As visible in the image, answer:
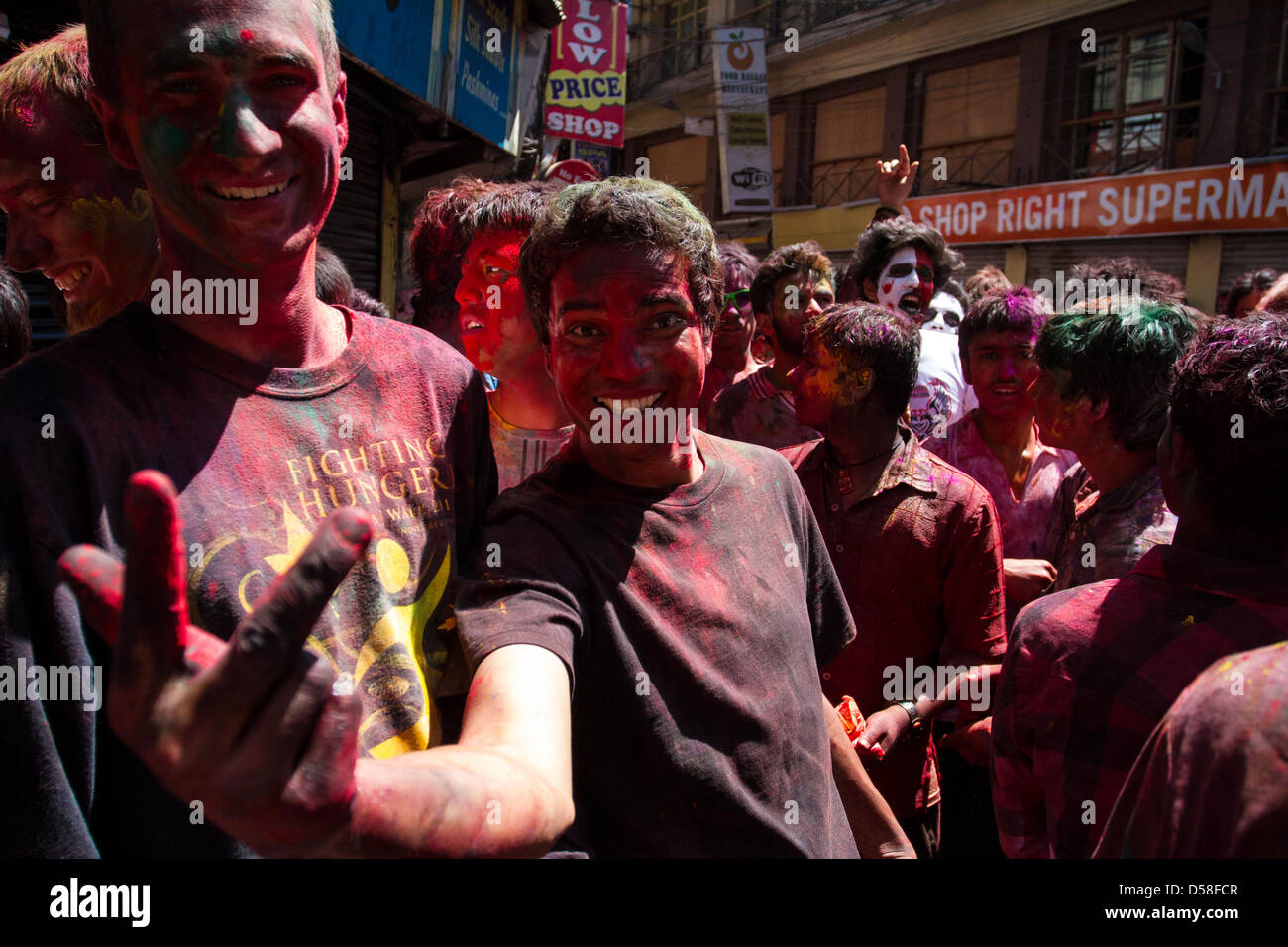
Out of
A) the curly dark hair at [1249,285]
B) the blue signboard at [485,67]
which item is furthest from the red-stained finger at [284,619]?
the blue signboard at [485,67]

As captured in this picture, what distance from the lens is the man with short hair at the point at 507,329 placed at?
2584 mm

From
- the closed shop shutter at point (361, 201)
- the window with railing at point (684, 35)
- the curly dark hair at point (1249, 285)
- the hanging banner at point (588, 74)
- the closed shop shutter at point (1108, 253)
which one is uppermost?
the window with railing at point (684, 35)

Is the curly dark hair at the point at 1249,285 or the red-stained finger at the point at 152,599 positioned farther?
the curly dark hair at the point at 1249,285

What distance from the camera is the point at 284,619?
2.61ft

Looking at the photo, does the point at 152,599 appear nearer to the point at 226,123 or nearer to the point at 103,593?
the point at 103,593

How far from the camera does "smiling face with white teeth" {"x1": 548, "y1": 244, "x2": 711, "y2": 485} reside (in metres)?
1.62

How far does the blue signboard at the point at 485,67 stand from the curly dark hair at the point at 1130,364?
6.04m

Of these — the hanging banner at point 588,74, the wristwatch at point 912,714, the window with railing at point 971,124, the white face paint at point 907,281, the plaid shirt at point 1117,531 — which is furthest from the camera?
the window with railing at point 971,124

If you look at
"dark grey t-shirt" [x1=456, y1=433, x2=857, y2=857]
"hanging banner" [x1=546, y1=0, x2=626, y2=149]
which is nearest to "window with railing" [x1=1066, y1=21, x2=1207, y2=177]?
"hanging banner" [x1=546, y1=0, x2=626, y2=149]

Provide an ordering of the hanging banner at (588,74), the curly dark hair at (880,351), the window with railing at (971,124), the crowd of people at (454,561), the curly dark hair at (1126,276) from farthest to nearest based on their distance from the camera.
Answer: the window with railing at (971,124) → the hanging banner at (588,74) → the curly dark hair at (1126,276) → the curly dark hair at (880,351) → the crowd of people at (454,561)

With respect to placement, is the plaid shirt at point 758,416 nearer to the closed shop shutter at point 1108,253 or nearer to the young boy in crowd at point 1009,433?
the young boy in crowd at point 1009,433

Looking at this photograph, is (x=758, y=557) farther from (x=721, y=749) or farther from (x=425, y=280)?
(x=425, y=280)

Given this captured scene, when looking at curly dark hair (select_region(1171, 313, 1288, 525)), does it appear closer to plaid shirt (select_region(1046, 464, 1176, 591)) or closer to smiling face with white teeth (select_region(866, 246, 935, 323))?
plaid shirt (select_region(1046, 464, 1176, 591))

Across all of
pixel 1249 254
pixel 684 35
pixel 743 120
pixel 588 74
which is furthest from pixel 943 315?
pixel 684 35
